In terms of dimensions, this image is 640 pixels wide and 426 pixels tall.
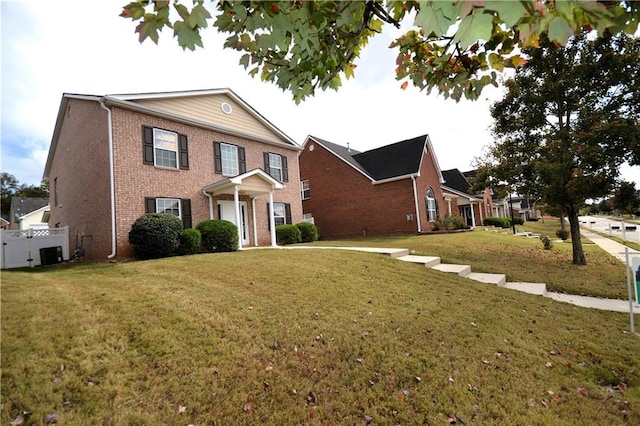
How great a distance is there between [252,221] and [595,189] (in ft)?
49.2

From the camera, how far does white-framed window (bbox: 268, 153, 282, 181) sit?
17469 millimetres

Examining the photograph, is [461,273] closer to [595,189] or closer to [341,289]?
[341,289]

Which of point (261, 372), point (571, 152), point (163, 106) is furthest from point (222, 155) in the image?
point (571, 152)

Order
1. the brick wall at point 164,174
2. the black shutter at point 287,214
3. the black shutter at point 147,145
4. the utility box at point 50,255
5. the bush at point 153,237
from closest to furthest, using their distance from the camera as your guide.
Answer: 1. the bush at point 153,237
2. the brick wall at point 164,174
3. the black shutter at point 147,145
4. the utility box at point 50,255
5. the black shutter at point 287,214

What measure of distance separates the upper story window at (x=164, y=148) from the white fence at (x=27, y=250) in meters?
6.48

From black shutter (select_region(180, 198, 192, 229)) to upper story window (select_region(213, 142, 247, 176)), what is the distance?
7.74 ft

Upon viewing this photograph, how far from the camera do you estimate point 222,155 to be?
15039 millimetres

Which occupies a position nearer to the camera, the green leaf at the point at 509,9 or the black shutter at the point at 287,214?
the green leaf at the point at 509,9

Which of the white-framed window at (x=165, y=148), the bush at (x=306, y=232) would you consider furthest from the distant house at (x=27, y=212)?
the bush at (x=306, y=232)

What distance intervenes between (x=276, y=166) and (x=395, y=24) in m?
15.5

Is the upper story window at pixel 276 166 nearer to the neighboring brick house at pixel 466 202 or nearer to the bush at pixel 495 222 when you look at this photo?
the neighboring brick house at pixel 466 202

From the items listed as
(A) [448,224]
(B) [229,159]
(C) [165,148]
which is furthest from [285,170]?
(A) [448,224]

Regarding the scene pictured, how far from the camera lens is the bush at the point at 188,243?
11.4 metres

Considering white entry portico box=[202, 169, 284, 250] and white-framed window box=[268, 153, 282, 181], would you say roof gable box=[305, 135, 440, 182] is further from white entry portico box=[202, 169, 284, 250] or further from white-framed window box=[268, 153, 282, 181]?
white entry portico box=[202, 169, 284, 250]
